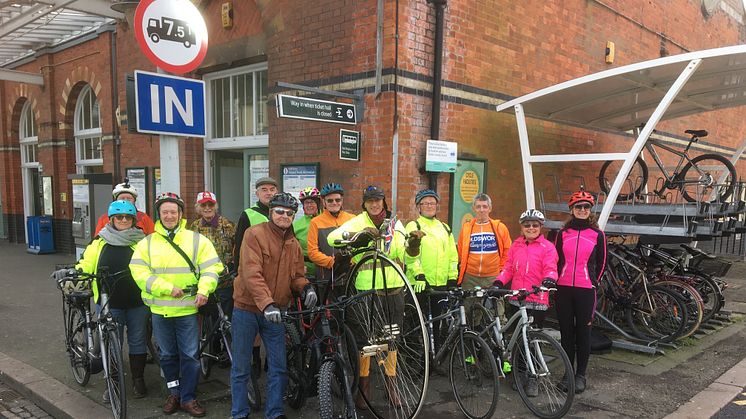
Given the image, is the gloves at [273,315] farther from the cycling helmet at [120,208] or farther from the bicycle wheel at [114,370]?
the cycling helmet at [120,208]

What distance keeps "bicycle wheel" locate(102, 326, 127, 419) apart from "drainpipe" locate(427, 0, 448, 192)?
3.94 m

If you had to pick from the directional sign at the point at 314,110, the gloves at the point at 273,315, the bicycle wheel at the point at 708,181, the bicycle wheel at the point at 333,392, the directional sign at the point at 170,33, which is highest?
the directional sign at the point at 170,33

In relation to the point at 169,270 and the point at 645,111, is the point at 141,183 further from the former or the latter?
the point at 645,111

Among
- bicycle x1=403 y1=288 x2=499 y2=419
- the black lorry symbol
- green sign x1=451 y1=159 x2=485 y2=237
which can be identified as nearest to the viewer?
bicycle x1=403 y1=288 x2=499 y2=419

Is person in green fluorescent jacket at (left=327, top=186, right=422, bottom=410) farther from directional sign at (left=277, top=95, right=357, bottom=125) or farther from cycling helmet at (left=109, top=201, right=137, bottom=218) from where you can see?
cycling helmet at (left=109, top=201, right=137, bottom=218)

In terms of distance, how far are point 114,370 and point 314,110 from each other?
321 centimetres

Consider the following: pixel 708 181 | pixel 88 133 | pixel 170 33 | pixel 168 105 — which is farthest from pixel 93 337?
pixel 88 133

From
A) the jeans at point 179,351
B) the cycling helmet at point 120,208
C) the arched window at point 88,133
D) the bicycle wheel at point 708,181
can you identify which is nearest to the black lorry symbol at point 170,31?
the cycling helmet at point 120,208

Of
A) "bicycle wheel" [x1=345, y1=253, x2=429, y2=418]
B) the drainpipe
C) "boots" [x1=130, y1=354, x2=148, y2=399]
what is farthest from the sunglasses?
the drainpipe

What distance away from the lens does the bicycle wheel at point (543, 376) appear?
12.7 ft

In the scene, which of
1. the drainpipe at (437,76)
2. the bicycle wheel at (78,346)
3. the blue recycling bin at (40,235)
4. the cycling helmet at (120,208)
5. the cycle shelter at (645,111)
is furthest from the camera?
the blue recycling bin at (40,235)

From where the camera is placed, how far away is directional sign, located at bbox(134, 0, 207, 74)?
402 cm

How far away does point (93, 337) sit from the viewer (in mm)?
4422

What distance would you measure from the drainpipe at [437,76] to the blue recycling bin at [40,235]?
39.8ft
